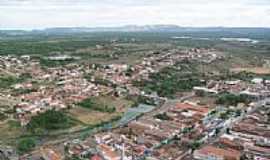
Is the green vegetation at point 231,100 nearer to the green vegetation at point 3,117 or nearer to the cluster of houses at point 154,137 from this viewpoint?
the cluster of houses at point 154,137

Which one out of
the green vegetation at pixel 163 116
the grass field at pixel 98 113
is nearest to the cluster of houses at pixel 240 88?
the grass field at pixel 98 113

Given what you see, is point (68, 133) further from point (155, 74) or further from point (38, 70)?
point (38, 70)

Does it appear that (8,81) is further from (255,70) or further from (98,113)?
(255,70)

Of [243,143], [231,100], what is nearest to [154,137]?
[243,143]

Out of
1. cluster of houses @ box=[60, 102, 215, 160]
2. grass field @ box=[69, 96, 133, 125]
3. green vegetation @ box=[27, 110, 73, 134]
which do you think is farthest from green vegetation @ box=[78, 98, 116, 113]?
green vegetation @ box=[27, 110, 73, 134]

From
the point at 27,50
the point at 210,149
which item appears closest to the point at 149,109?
the point at 210,149

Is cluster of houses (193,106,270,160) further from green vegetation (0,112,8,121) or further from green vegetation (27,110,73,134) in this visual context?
green vegetation (0,112,8,121)
